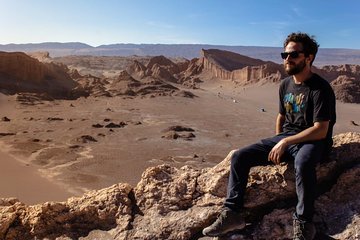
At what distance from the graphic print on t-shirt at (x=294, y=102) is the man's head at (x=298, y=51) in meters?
0.18

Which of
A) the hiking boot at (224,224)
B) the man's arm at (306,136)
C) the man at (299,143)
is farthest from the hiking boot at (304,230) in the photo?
the man's arm at (306,136)

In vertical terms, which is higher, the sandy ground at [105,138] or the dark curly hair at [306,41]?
the dark curly hair at [306,41]

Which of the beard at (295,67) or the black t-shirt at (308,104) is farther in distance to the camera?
the beard at (295,67)

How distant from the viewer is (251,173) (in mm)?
3342

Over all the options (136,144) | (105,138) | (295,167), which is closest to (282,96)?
(295,167)

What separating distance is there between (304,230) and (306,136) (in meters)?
0.65

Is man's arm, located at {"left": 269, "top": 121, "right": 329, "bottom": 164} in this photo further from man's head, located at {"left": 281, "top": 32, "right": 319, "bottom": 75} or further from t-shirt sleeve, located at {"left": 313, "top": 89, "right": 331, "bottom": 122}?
man's head, located at {"left": 281, "top": 32, "right": 319, "bottom": 75}

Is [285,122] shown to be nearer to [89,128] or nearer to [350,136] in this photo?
[350,136]

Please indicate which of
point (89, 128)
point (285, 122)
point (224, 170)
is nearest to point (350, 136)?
point (285, 122)

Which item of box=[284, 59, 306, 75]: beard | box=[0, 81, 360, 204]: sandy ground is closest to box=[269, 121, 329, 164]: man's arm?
Result: box=[284, 59, 306, 75]: beard

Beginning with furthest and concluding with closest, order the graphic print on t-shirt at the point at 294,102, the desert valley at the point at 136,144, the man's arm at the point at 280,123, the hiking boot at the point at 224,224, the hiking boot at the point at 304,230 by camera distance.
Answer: the man's arm at the point at 280,123, the desert valley at the point at 136,144, the graphic print on t-shirt at the point at 294,102, the hiking boot at the point at 224,224, the hiking boot at the point at 304,230

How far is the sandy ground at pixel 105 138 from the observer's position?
40.6 ft

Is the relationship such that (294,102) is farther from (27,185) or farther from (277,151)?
(27,185)

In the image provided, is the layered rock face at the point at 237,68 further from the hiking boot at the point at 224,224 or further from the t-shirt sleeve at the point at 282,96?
the hiking boot at the point at 224,224
